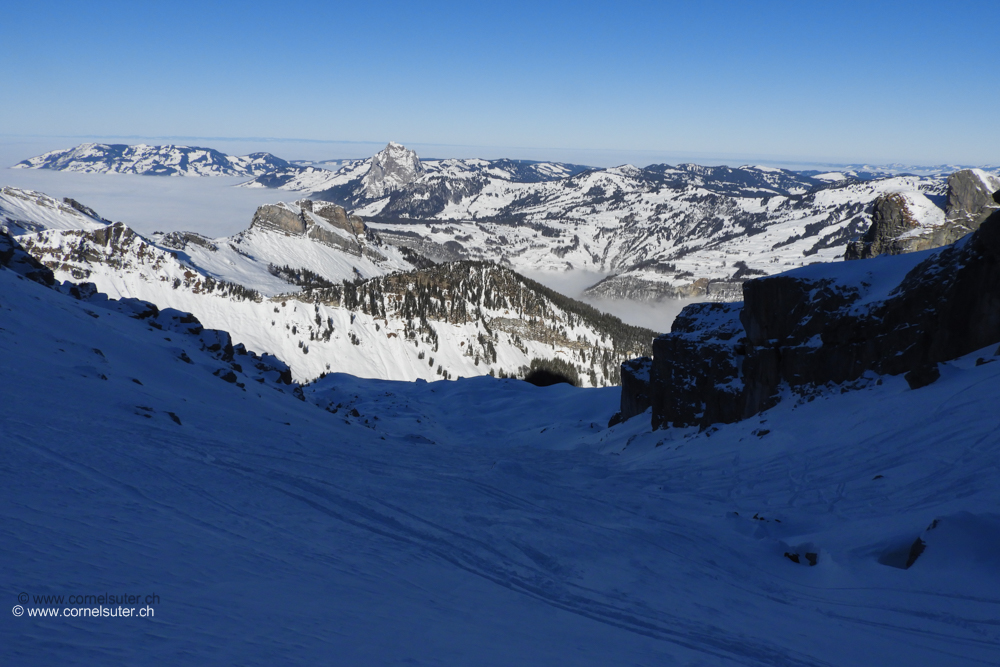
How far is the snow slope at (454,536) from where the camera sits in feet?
27.3

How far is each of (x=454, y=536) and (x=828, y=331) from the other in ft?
91.9

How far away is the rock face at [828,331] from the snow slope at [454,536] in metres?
2.70

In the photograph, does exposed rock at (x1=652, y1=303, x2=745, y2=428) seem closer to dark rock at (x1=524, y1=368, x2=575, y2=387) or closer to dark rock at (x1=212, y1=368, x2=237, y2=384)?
dark rock at (x1=212, y1=368, x2=237, y2=384)

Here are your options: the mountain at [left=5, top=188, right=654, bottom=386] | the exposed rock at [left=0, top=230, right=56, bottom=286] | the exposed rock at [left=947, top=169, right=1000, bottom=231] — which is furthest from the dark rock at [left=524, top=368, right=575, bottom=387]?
the exposed rock at [left=0, top=230, right=56, bottom=286]

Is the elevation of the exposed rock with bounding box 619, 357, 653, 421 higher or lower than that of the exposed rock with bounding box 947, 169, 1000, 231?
lower

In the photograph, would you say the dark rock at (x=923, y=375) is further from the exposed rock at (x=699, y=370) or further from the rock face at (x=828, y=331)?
the exposed rock at (x=699, y=370)

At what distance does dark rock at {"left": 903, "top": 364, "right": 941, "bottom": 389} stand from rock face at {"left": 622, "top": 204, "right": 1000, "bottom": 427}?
0.16 ft

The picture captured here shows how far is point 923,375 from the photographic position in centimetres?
2577

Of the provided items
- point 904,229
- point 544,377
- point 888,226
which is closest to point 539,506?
point 904,229

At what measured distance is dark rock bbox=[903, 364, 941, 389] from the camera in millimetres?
25547

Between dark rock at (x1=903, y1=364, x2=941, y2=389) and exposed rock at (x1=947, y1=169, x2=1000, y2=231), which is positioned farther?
exposed rock at (x1=947, y1=169, x2=1000, y2=231)

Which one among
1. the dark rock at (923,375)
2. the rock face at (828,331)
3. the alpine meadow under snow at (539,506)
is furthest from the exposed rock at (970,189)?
the dark rock at (923,375)

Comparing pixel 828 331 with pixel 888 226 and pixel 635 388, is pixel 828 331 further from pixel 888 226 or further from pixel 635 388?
pixel 888 226

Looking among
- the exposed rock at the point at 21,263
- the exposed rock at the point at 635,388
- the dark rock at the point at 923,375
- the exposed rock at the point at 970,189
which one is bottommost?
the exposed rock at the point at 635,388
